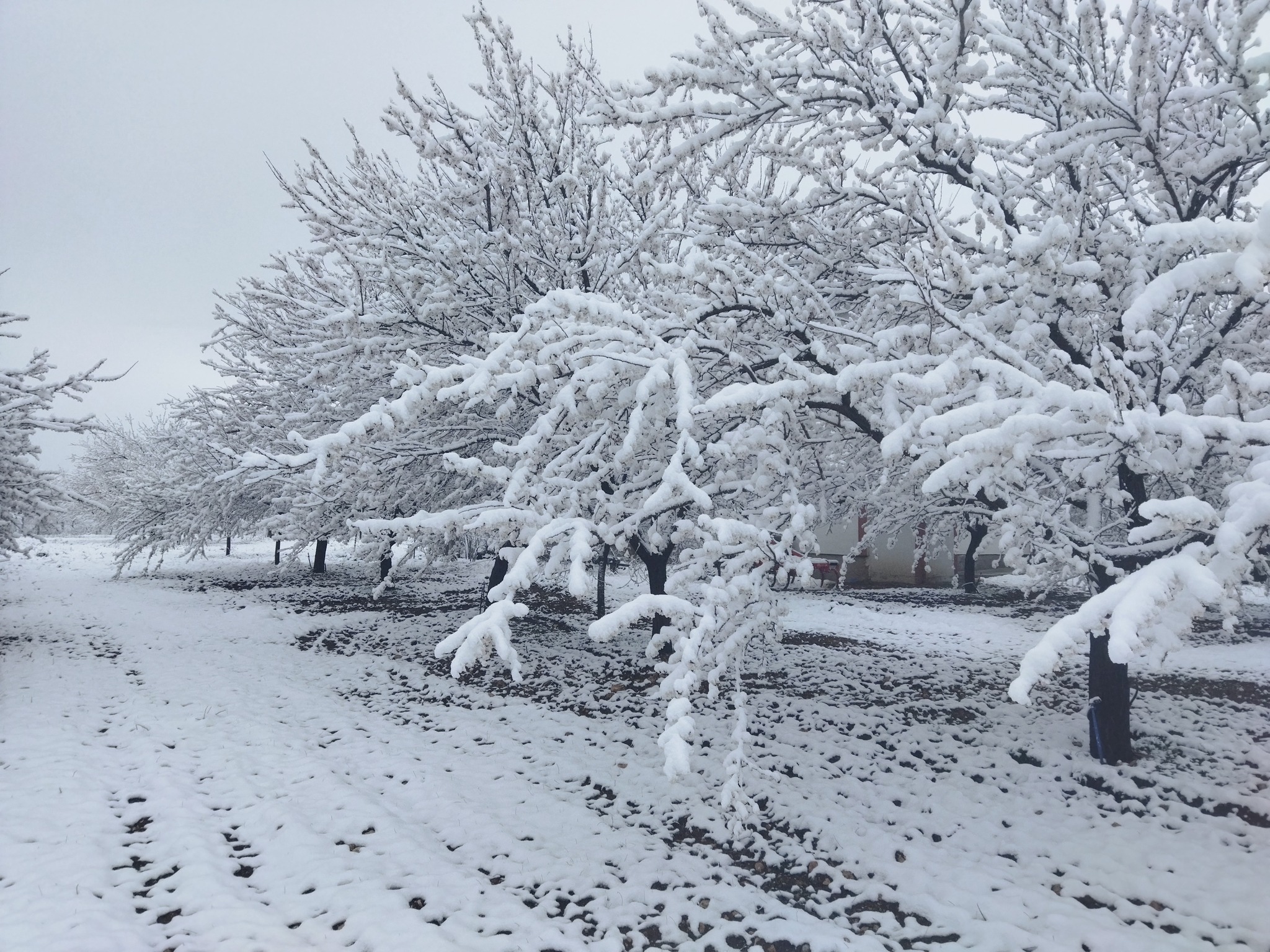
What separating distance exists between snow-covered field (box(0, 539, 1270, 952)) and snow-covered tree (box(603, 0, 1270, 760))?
4.57 feet

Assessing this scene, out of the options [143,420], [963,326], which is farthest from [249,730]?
[143,420]

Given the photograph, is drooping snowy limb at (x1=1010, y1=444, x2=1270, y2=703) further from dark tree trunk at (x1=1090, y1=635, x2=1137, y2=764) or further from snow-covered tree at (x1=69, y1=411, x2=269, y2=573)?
snow-covered tree at (x1=69, y1=411, x2=269, y2=573)

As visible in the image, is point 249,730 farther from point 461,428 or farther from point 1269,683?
point 1269,683

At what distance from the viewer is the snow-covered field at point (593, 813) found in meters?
3.78

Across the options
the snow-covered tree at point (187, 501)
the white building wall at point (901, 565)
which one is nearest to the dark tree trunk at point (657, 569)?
the snow-covered tree at point (187, 501)

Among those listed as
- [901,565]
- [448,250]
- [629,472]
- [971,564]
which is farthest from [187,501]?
[901,565]

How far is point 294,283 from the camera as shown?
36.8 ft

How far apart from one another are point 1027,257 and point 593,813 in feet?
15.9

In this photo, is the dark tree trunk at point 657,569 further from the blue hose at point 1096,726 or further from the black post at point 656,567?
the blue hose at point 1096,726

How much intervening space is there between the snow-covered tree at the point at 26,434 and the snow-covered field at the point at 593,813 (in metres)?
2.00

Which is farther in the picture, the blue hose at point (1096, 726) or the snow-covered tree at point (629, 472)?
the blue hose at point (1096, 726)

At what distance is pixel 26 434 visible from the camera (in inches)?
350

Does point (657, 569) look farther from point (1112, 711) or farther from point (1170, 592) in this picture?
point (1170, 592)

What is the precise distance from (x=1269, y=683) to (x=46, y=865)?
13.2 m
